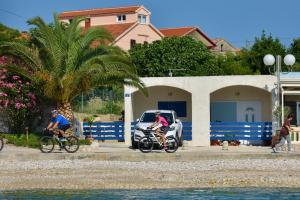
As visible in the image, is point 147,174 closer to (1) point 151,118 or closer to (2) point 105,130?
(1) point 151,118

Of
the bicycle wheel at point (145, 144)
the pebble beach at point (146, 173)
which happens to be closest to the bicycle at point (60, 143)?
the pebble beach at point (146, 173)

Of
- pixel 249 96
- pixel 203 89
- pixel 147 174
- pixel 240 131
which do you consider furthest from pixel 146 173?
pixel 249 96

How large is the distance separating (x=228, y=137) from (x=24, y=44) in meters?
10.4

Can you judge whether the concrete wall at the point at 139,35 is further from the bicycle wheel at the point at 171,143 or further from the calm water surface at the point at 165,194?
the calm water surface at the point at 165,194

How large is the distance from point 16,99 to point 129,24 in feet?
158

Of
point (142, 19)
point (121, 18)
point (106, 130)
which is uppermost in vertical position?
point (121, 18)

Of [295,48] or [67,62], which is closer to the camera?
[67,62]

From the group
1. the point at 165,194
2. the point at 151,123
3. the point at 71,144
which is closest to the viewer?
the point at 165,194

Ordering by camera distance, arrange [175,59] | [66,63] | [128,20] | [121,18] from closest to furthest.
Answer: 1. [66,63]
2. [175,59]
3. [128,20]
4. [121,18]

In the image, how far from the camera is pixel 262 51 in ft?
209

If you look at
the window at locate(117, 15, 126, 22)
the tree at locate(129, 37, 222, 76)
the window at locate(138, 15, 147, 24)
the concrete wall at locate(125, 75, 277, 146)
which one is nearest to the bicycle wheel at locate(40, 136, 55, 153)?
the concrete wall at locate(125, 75, 277, 146)

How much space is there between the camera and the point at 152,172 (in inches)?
911

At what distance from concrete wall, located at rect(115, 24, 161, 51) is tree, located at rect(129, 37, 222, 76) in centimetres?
1397

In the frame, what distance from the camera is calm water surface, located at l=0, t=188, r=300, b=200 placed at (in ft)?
58.7
